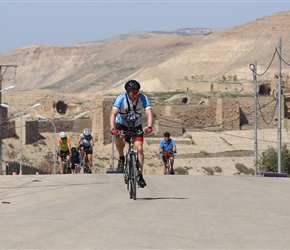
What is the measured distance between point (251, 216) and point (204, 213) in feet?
1.90

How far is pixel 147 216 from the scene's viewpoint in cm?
1088

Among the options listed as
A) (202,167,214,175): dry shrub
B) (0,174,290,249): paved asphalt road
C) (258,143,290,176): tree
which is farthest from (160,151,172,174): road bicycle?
(202,167,214,175): dry shrub

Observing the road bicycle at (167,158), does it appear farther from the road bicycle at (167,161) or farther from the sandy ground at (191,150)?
the sandy ground at (191,150)

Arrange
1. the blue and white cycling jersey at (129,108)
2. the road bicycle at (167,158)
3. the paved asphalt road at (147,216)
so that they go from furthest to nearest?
the road bicycle at (167,158) → the blue and white cycling jersey at (129,108) → the paved asphalt road at (147,216)

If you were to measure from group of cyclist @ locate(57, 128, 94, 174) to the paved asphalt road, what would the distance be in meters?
6.84

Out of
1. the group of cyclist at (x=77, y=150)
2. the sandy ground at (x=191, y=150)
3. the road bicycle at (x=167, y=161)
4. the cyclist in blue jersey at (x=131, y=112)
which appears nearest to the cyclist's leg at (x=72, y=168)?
the group of cyclist at (x=77, y=150)

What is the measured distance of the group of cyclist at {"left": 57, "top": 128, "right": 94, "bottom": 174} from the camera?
2335 centimetres

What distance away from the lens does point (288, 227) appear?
400 inches

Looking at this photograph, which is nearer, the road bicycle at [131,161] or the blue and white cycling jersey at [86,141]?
the road bicycle at [131,161]

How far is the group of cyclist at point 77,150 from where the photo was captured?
2335 centimetres

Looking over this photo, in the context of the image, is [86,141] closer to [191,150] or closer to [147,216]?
[147,216]

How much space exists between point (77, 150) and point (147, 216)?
13.9m

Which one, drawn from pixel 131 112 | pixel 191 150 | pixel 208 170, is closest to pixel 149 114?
pixel 131 112

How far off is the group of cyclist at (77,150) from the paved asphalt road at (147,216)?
22.5 feet
